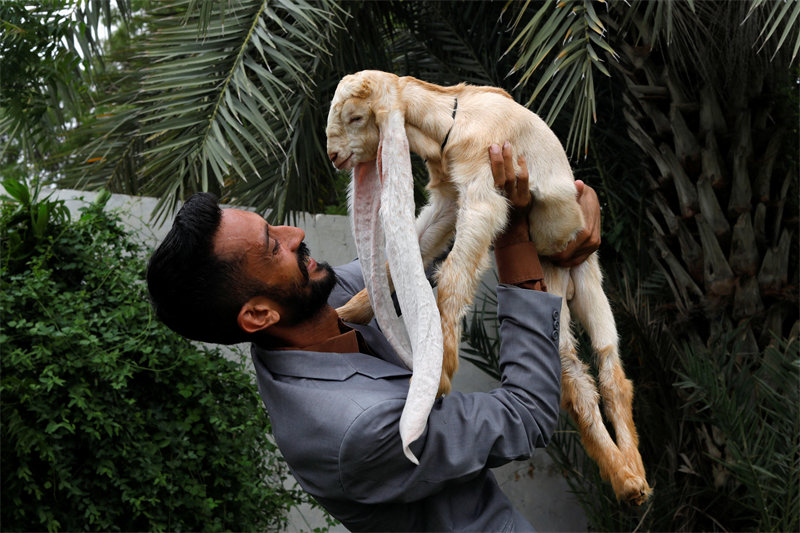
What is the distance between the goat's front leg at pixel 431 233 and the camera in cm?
219

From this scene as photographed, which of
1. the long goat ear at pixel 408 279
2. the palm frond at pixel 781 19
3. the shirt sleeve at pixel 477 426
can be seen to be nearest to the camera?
the long goat ear at pixel 408 279

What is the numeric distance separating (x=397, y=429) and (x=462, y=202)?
0.57 meters

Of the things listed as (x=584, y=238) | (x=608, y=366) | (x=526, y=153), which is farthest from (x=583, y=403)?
(x=526, y=153)

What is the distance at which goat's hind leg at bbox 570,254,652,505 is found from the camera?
6.78ft

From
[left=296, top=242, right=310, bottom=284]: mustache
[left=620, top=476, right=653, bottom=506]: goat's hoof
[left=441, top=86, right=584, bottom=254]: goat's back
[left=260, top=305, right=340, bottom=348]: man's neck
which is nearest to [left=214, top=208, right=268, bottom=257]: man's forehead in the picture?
[left=296, top=242, right=310, bottom=284]: mustache

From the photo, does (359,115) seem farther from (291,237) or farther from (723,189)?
(723,189)

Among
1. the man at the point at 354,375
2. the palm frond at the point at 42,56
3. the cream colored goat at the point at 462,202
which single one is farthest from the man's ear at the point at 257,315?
the palm frond at the point at 42,56

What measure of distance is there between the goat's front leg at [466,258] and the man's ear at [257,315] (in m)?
0.43

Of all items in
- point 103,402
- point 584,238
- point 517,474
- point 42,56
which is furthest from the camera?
point 517,474

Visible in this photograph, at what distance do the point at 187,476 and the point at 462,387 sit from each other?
82.9 inches

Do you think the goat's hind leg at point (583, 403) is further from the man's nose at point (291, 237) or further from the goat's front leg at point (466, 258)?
the man's nose at point (291, 237)

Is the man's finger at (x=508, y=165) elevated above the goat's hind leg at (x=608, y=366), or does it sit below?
above

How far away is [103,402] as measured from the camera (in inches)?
150

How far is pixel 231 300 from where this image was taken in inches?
77.1
